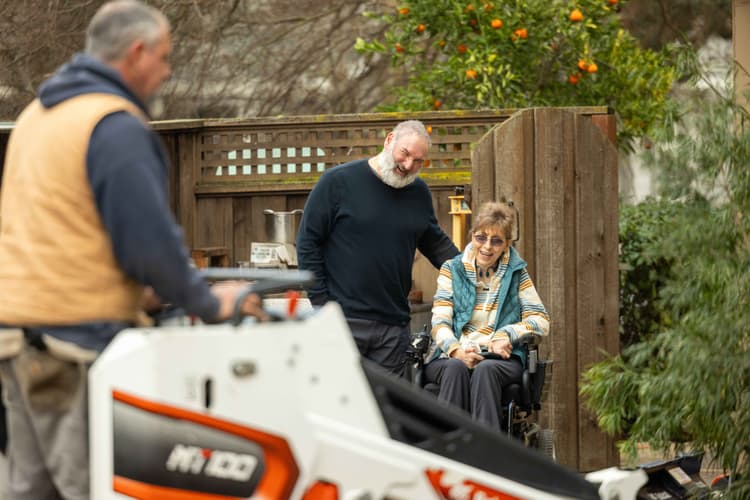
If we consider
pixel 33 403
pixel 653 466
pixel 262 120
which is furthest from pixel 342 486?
pixel 262 120

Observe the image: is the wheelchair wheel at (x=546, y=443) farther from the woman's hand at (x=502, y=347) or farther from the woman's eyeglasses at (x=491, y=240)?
the woman's eyeglasses at (x=491, y=240)

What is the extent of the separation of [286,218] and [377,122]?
0.86 meters

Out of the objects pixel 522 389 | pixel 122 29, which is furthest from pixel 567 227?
pixel 122 29

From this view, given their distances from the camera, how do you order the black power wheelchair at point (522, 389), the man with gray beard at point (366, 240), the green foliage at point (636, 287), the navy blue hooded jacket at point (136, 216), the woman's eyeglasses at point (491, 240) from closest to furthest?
the navy blue hooded jacket at point (136, 216) → the man with gray beard at point (366, 240) → the black power wheelchair at point (522, 389) → the woman's eyeglasses at point (491, 240) → the green foliage at point (636, 287)

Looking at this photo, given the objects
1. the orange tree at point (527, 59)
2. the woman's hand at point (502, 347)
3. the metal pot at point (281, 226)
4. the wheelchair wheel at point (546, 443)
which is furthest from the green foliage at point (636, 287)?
the woman's hand at point (502, 347)

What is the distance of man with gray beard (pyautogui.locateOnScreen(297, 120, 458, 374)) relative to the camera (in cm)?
661

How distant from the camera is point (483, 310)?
274 inches

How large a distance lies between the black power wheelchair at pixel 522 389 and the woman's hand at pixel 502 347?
0.04 m

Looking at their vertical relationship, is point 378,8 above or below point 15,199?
above

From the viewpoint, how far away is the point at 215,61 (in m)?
13.3

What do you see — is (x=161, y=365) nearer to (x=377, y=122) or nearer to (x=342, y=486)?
(x=342, y=486)

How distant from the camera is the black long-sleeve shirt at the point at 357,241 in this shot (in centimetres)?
661

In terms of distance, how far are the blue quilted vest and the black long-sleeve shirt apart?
0.36m

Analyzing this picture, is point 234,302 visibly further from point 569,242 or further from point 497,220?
point 569,242
